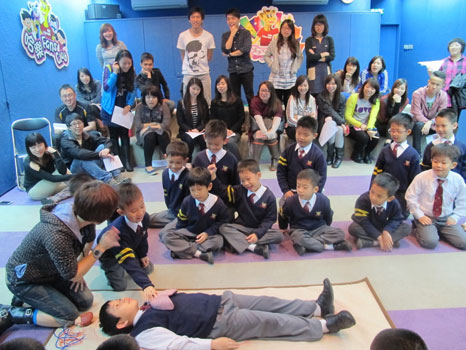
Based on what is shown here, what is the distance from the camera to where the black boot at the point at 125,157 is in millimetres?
4746

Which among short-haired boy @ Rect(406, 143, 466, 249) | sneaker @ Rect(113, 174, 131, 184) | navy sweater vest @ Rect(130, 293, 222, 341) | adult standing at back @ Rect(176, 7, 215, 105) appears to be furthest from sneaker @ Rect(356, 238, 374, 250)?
adult standing at back @ Rect(176, 7, 215, 105)

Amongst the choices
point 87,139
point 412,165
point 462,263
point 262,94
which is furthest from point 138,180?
point 462,263

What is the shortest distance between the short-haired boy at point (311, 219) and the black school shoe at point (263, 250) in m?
0.23

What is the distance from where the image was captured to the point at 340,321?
6.03 feet

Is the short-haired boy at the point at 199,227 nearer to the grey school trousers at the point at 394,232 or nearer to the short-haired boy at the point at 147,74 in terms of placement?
the grey school trousers at the point at 394,232

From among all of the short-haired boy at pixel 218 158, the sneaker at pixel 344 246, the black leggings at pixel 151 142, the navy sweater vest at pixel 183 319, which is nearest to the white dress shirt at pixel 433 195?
the sneaker at pixel 344 246

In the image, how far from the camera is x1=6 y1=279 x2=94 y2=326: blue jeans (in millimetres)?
2002

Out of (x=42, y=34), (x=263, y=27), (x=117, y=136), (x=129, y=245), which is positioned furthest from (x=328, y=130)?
(x=42, y=34)

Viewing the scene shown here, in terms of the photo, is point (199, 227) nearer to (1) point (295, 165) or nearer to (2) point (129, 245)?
(2) point (129, 245)

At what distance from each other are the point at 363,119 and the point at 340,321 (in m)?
3.54

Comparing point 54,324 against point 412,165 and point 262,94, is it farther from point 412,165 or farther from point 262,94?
point 262,94

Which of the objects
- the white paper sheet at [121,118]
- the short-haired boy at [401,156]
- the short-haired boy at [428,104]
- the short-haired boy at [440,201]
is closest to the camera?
the short-haired boy at [440,201]

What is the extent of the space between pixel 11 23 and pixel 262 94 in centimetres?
317

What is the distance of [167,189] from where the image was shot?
10.2 feet
